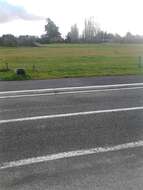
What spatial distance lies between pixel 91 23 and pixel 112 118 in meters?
115

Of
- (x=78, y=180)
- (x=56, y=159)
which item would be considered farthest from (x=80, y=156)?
(x=78, y=180)

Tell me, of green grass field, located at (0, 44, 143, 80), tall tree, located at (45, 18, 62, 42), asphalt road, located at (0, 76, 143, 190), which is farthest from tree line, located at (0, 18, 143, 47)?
asphalt road, located at (0, 76, 143, 190)

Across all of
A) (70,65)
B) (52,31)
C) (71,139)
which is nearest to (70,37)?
(52,31)

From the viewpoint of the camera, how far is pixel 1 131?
5.30 meters

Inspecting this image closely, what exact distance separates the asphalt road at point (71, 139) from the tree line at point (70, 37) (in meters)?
60.3

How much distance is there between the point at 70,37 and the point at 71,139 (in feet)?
309

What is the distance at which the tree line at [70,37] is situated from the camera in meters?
70.7

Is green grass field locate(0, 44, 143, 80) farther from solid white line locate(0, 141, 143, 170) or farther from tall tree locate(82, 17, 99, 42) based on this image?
tall tree locate(82, 17, 99, 42)

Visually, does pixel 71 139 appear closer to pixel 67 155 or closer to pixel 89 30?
pixel 67 155

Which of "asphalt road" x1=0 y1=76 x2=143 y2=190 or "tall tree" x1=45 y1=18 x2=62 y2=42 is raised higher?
"tall tree" x1=45 y1=18 x2=62 y2=42

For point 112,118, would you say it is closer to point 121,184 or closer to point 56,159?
point 56,159

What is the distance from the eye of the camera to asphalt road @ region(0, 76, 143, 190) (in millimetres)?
3566

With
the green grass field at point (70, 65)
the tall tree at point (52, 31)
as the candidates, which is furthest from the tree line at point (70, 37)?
the green grass field at point (70, 65)

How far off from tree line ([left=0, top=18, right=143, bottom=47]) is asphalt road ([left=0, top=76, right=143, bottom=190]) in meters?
60.3
